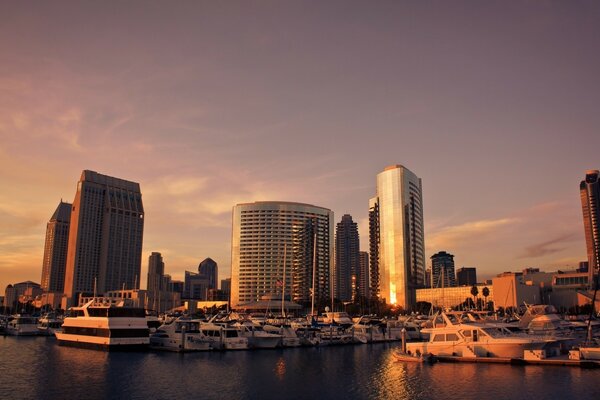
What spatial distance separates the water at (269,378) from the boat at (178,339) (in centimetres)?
455

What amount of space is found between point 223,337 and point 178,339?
7.84 metres

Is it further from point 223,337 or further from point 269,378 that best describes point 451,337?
point 223,337

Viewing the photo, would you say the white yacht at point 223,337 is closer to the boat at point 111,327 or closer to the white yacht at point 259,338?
the white yacht at point 259,338

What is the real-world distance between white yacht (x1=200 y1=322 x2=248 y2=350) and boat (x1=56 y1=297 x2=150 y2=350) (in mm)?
10206

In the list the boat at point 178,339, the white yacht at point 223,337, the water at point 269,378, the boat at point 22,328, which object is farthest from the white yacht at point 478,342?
the boat at point 22,328

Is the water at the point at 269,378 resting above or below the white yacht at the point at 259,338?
below

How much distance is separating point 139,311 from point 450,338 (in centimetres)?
5105

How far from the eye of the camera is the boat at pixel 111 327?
87.0m

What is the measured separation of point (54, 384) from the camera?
5591 centimetres

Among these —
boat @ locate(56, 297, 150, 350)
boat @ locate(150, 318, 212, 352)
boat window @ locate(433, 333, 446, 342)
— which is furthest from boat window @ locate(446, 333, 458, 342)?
boat @ locate(56, 297, 150, 350)

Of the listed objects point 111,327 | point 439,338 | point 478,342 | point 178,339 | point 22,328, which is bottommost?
point 22,328

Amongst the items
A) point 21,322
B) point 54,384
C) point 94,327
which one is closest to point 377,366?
point 54,384

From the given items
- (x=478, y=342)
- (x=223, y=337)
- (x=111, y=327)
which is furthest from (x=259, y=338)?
(x=478, y=342)

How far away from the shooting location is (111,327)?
86.9m
